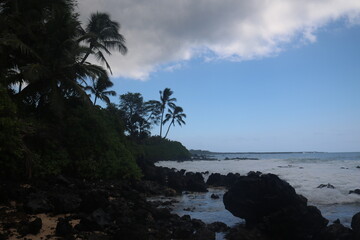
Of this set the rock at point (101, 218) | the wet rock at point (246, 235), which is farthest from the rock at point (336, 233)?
the rock at point (101, 218)

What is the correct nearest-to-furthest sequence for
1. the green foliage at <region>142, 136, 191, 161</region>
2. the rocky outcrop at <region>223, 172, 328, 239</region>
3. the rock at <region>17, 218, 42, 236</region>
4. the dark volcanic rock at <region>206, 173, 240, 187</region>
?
the rock at <region>17, 218, 42, 236</region> → the rocky outcrop at <region>223, 172, 328, 239</region> → the dark volcanic rock at <region>206, 173, 240, 187</region> → the green foliage at <region>142, 136, 191, 161</region>

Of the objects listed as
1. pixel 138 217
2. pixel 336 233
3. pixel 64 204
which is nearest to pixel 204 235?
pixel 138 217

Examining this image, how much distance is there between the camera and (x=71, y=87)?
1343cm

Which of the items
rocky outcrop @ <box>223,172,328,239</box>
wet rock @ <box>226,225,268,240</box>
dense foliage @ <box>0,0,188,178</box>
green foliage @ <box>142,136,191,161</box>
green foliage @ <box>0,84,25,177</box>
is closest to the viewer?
wet rock @ <box>226,225,268,240</box>

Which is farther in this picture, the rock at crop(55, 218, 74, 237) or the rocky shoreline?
the rocky shoreline

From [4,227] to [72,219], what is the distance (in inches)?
57.8

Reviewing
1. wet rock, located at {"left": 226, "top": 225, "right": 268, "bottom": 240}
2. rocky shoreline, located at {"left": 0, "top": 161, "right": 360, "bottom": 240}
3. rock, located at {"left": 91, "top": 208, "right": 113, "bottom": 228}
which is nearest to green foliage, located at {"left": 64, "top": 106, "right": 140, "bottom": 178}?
rocky shoreline, located at {"left": 0, "top": 161, "right": 360, "bottom": 240}

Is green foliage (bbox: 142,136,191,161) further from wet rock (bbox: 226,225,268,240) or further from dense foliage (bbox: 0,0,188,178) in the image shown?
wet rock (bbox: 226,225,268,240)

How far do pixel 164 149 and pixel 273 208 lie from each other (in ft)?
147

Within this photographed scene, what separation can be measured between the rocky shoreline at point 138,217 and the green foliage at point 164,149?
39646 mm

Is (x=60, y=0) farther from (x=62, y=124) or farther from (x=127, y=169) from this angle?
(x=127, y=169)

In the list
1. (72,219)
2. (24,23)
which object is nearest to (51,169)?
(72,219)

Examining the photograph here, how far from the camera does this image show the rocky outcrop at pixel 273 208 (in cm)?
773

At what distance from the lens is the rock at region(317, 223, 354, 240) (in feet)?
22.5
